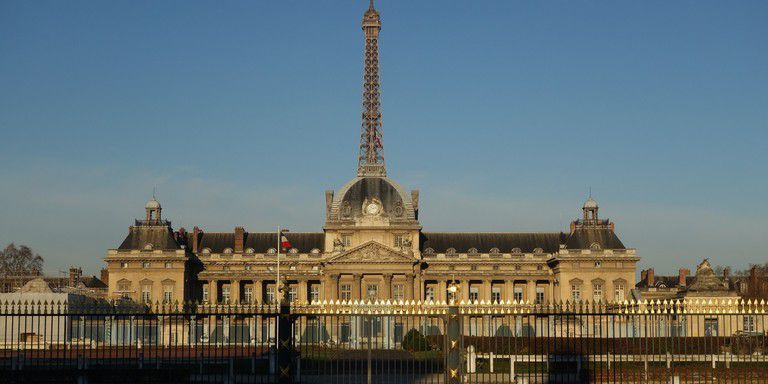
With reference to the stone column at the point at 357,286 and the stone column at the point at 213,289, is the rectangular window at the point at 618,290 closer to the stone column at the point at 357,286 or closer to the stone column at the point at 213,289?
the stone column at the point at 357,286

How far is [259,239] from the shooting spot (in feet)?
341

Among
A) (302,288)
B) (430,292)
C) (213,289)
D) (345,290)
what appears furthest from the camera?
(430,292)

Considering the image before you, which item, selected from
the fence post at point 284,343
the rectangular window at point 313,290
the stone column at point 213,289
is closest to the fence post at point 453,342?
the fence post at point 284,343

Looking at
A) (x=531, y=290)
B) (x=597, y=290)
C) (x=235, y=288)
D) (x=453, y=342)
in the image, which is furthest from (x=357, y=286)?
(x=453, y=342)

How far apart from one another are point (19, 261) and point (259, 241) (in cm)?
3898

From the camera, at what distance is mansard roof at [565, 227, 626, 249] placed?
9819cm

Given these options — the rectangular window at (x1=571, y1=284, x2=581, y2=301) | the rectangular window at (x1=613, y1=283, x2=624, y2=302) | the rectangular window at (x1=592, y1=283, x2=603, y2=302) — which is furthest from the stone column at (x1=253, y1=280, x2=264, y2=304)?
the rectangular window at (x1=613, y1=283, x2=624, y2=302)

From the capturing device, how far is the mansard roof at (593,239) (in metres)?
98.2

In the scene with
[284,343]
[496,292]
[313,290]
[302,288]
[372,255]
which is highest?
[372,255]

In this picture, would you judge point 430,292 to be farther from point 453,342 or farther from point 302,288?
point 453,342

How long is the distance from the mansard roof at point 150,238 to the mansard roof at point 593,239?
3628 cm

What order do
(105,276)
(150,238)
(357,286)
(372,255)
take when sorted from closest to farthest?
(372,255) < (357,286) < (150,238) < (105,276)

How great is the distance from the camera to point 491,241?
340 ft

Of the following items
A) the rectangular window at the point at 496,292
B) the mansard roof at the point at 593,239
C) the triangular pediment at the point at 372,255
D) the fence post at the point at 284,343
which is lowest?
the rectangular window at the point at 496,292
